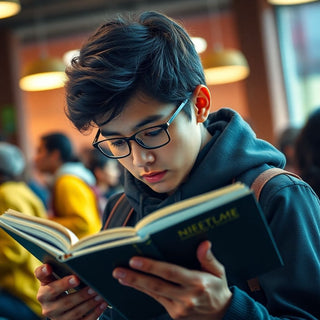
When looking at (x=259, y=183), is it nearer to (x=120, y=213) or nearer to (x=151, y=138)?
(x=151, y=138)

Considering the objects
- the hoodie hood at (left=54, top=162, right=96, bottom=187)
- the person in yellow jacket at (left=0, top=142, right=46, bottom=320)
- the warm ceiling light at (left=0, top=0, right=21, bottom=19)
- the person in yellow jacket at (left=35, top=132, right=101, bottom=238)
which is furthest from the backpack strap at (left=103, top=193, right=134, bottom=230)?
the warm ceiling light at (left=0, top=0, right=21, bottom=19)

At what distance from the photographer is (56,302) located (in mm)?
1308

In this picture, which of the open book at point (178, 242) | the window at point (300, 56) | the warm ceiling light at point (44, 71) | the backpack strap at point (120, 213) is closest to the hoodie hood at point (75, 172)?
the warm ceiling light at point (44, 71)

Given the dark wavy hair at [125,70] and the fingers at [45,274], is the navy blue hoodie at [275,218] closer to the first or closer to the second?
the dark wavy hair at [125,70]

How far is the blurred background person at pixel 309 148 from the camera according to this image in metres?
2.55

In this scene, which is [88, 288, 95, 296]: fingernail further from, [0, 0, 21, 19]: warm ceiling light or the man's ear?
[0, 0, 21, 19]: warm ceiling light

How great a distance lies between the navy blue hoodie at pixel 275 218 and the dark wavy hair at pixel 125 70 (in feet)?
0.45

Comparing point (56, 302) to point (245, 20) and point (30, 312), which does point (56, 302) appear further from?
point (245, 20)

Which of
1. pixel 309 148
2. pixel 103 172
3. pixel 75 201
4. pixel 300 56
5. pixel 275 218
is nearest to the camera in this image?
pixel 275 218

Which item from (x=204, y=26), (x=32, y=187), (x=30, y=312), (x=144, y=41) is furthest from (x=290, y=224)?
(x=204, y=26)

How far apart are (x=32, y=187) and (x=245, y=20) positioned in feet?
13.1

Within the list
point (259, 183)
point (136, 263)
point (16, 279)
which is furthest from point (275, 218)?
point (16, 279)

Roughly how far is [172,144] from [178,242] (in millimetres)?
326

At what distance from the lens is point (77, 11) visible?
9047mm
